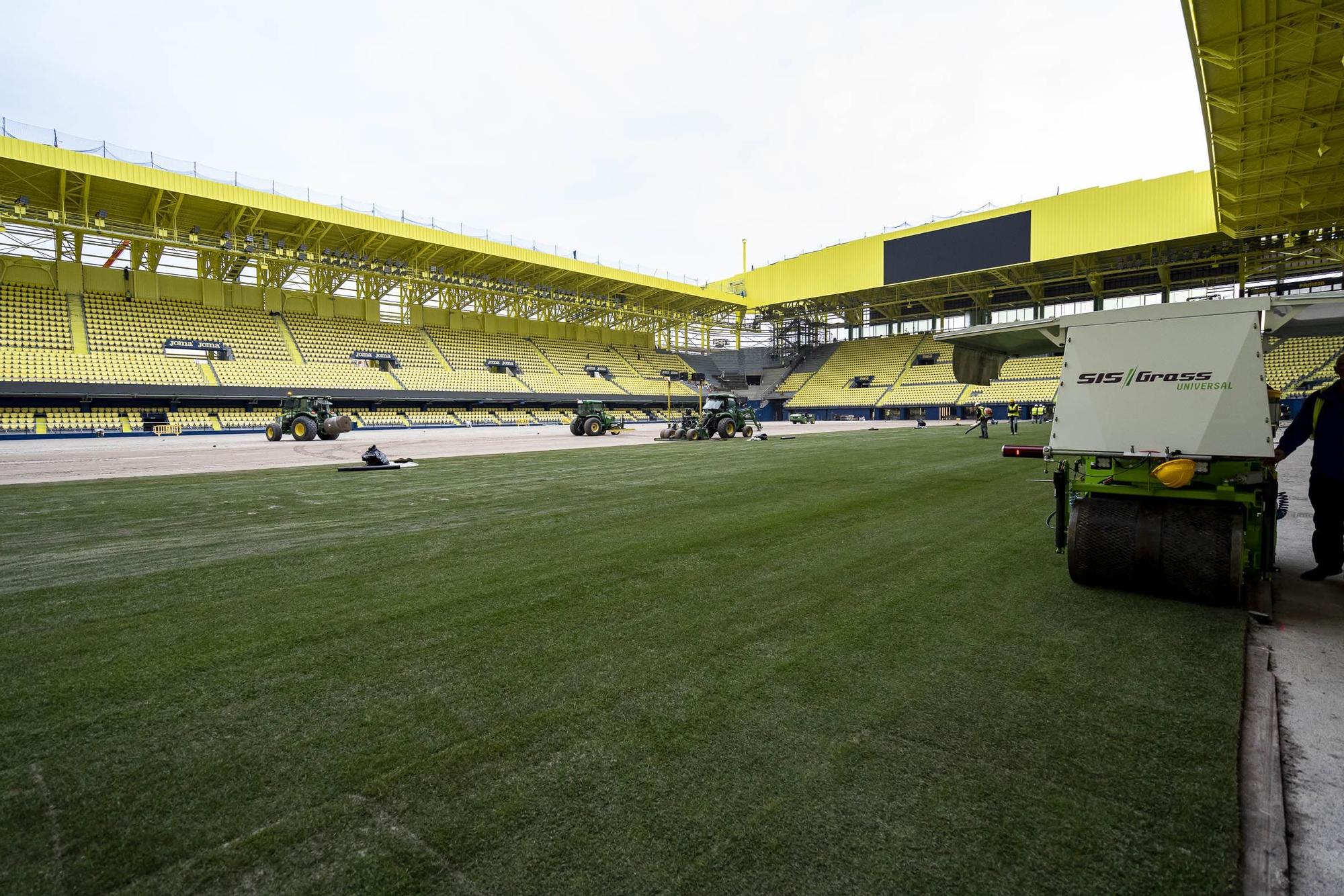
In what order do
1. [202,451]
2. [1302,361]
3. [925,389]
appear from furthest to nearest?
[925,389] → [1302,361] → [202,451]

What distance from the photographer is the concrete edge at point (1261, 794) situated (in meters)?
1.62

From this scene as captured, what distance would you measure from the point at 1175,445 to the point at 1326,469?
158 cm

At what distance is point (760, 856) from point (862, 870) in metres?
0.27

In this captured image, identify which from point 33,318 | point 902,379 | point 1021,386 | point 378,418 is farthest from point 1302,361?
point 33,318

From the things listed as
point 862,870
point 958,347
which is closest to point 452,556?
point 862,870

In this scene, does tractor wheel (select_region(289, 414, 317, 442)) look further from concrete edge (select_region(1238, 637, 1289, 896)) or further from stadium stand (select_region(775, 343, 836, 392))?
stadium stand (select_region(775, 343, 836, 392))

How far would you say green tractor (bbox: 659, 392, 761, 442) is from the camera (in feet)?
79.2

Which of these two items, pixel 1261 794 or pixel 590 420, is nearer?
pixel 1261 794

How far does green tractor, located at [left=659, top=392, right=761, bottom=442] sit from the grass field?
61.9ft

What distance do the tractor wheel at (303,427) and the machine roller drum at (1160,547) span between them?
25702 mm

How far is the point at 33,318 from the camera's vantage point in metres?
31.8

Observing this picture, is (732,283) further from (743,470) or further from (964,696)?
(964,696)

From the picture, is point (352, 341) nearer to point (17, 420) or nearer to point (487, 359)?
point (487, 359)

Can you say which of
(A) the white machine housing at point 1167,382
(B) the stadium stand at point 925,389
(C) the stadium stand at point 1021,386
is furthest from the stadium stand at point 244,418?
(C) the stadium stand at point 1021,386
